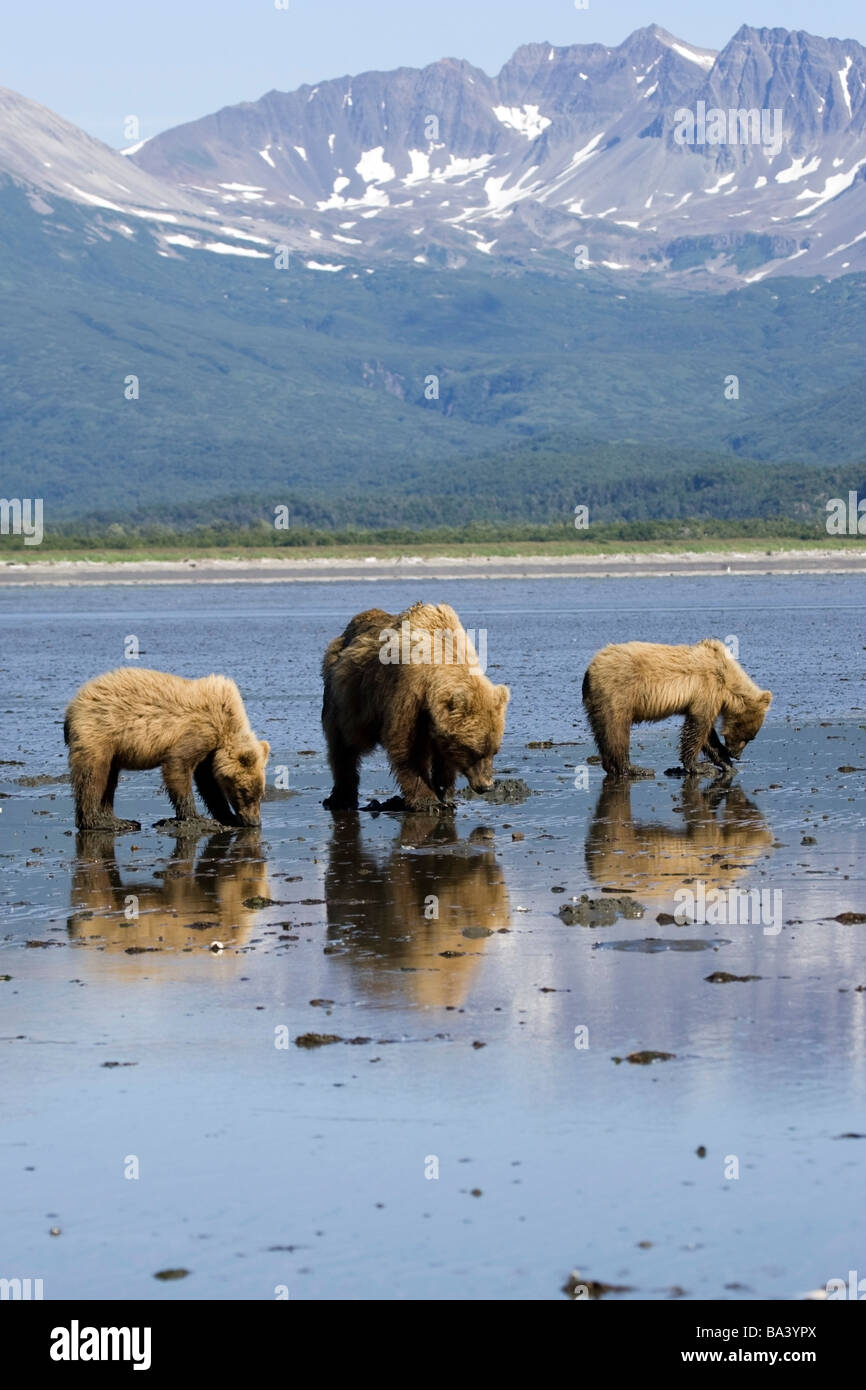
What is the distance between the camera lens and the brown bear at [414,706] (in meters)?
16.5

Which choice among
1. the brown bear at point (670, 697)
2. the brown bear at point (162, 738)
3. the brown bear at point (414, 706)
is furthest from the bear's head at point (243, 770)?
the brown bear at point (670, 697)

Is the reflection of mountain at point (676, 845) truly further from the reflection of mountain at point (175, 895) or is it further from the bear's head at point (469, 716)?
the reflection of mountain at point (175, 895)

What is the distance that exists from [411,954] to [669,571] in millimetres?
86354

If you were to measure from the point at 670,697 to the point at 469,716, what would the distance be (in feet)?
12.0

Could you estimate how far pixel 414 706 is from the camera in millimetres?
16828

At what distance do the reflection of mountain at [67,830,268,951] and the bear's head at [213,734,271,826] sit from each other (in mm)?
325

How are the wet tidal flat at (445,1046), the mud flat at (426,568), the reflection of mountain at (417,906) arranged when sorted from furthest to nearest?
the mud flat at (426,568), the reflection of mountain at (417,906), the wet tidal flat at (445,1046)

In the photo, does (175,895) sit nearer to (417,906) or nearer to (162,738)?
(417,906)

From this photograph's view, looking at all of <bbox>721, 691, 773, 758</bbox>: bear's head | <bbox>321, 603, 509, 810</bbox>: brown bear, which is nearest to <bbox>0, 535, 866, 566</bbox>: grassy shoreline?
<bbox>721, 691, 773, 758</bbox>: bear's head

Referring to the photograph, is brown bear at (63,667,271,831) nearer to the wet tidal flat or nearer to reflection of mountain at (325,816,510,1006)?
the wet tidal flat

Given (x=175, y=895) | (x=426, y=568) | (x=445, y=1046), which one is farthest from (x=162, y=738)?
(x=426, y=568)

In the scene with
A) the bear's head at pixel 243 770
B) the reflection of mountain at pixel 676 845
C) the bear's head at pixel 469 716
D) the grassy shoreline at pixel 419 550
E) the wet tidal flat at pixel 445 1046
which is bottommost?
the wet tidal flat at pixel 445 1046
